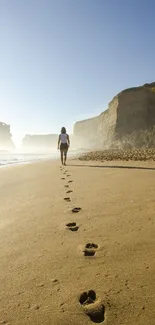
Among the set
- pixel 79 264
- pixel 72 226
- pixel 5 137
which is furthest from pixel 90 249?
pixel 5 137

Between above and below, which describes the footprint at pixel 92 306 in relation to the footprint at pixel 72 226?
below

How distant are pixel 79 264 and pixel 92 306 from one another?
1.69 feet

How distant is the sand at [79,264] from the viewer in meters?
1.48

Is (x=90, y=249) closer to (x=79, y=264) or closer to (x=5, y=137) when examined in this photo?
(x=79, y=264)

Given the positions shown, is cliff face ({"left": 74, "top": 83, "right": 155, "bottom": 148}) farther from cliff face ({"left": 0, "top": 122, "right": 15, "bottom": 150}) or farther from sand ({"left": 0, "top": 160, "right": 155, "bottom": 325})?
cliff face ({"left": 0, "top": 122, "right": 15, "bottom": 150})

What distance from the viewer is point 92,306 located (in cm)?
151

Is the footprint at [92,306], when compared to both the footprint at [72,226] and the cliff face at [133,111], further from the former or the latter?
the cliff face at [133,111]

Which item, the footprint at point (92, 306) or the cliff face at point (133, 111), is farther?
the cliff face at point (133, 111)

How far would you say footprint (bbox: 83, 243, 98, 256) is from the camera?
7.32 feet

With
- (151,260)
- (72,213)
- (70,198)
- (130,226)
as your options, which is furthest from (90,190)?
(151,260)

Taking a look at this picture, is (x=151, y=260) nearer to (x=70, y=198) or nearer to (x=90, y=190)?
(x=70, y=198)

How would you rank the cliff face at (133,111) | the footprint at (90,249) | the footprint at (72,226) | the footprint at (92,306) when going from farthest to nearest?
1. the cliff face at (133,111)
2. the footprint at (72,226)
3. the footprint at (90,249)
4. the footprint at (92,306)

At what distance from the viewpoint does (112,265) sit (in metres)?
1.98

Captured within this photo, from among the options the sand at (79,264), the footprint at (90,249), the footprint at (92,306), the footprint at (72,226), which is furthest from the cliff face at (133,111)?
the footprint at (92,306)
